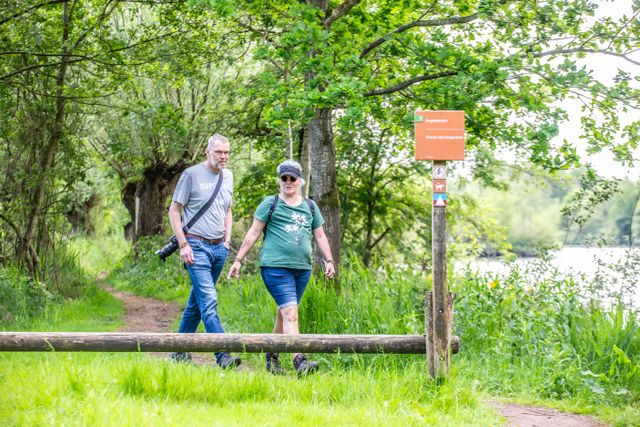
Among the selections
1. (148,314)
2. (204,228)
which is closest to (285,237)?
(204,228)

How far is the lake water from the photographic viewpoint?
909 cm

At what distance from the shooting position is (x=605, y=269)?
9352 mm

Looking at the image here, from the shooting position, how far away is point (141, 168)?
66.6 feet

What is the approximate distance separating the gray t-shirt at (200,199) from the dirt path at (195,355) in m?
1.53

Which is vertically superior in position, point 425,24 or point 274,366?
point 425,24

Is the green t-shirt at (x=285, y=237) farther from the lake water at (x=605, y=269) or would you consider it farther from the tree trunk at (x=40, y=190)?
the tree trunk at (x=40, y=190)

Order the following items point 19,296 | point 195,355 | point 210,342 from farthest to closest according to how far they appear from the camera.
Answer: point 19,296
point 195,355
point 210,342

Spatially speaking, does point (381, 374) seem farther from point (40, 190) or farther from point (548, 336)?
point (40, 190)

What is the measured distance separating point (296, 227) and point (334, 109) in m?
5.37

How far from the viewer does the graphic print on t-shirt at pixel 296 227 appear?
23.5 feet

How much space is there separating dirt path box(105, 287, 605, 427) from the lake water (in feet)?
9.89

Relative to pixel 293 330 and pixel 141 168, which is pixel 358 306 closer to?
pixel 293 330

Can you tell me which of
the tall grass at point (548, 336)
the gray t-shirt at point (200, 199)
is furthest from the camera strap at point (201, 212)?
the tall grass at point (548, 336)

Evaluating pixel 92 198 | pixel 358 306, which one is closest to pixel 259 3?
pixel 358 306
